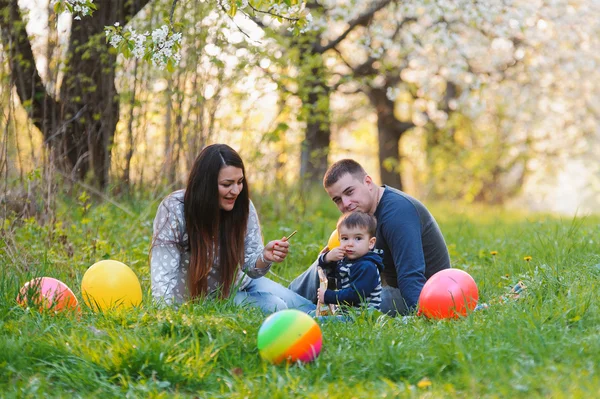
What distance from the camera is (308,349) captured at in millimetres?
3449

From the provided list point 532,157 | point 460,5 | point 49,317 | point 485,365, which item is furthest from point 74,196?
point 532,157

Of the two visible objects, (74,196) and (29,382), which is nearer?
(29,382)

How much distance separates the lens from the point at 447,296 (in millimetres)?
4113

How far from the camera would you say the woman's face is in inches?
182

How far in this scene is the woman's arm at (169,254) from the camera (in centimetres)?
461

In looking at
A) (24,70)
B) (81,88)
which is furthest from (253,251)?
(81,88)

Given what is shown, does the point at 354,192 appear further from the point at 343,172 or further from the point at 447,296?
the point at 447,296

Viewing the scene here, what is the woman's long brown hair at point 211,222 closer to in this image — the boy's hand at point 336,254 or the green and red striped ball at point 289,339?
the boy's hand at point 336,254

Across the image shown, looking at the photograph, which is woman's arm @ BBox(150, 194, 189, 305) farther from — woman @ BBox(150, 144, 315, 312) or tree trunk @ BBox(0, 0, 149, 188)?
→ tree trunk @ BBox(0, 0, 149, 188)

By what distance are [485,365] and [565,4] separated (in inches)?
460

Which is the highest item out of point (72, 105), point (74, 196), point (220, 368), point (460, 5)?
point (460, 5)

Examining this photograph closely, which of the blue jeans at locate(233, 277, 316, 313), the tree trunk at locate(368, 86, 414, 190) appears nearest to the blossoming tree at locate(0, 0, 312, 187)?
the blue jeans at locate(233, 277, 316, 313)

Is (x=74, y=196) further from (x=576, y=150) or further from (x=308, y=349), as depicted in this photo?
(x=576, y=150)

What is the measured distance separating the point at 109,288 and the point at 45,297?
0.36 metres
